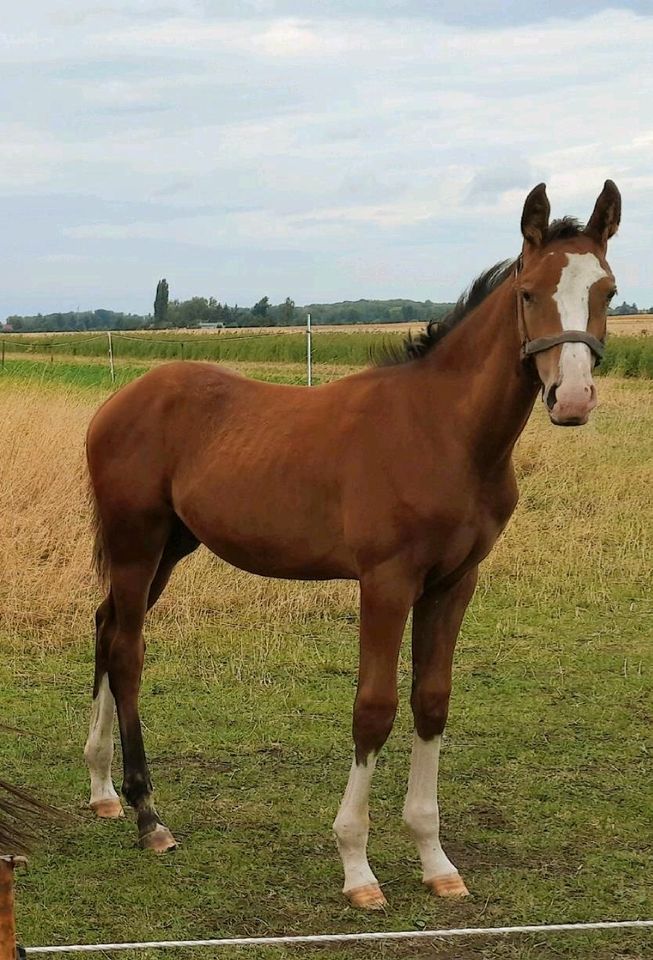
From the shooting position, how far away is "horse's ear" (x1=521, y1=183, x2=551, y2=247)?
3.25 meters

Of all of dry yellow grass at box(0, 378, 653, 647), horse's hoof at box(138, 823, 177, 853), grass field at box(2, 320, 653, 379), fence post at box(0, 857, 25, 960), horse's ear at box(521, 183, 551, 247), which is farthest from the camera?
grass field at box(2, 320, 653, 379)

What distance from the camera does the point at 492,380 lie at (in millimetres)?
3535

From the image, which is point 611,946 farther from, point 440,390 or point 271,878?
point 440,390

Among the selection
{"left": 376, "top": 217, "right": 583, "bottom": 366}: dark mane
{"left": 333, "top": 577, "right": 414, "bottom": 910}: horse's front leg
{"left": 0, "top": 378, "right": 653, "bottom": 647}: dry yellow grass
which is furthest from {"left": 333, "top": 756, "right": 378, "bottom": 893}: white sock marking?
{"left": 0, "top": 378, "right": 653, "bottom": 647}: dry yellow grass

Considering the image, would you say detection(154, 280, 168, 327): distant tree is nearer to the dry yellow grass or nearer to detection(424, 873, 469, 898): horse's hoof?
the dry yellow grass

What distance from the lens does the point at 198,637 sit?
22.5 feet

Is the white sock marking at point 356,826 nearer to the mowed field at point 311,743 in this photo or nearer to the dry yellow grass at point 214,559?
the mowed field at point 311,743

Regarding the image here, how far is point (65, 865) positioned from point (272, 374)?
19881mm

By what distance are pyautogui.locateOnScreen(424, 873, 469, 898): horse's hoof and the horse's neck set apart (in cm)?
144

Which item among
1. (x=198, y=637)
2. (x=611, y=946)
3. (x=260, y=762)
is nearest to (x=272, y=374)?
(x=198, y=637)

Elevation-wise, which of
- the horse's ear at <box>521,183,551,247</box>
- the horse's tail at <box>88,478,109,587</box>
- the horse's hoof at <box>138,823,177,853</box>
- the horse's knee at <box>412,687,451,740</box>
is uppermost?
the horse's ear at <box>521,183,551,247</box>

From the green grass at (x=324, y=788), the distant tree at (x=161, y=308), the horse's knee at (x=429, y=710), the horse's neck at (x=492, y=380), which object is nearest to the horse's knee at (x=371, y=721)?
the horse's knee at (x=429, y=710)

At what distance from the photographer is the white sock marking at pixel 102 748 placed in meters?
4.43

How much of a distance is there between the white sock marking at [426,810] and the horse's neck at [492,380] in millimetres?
1083
